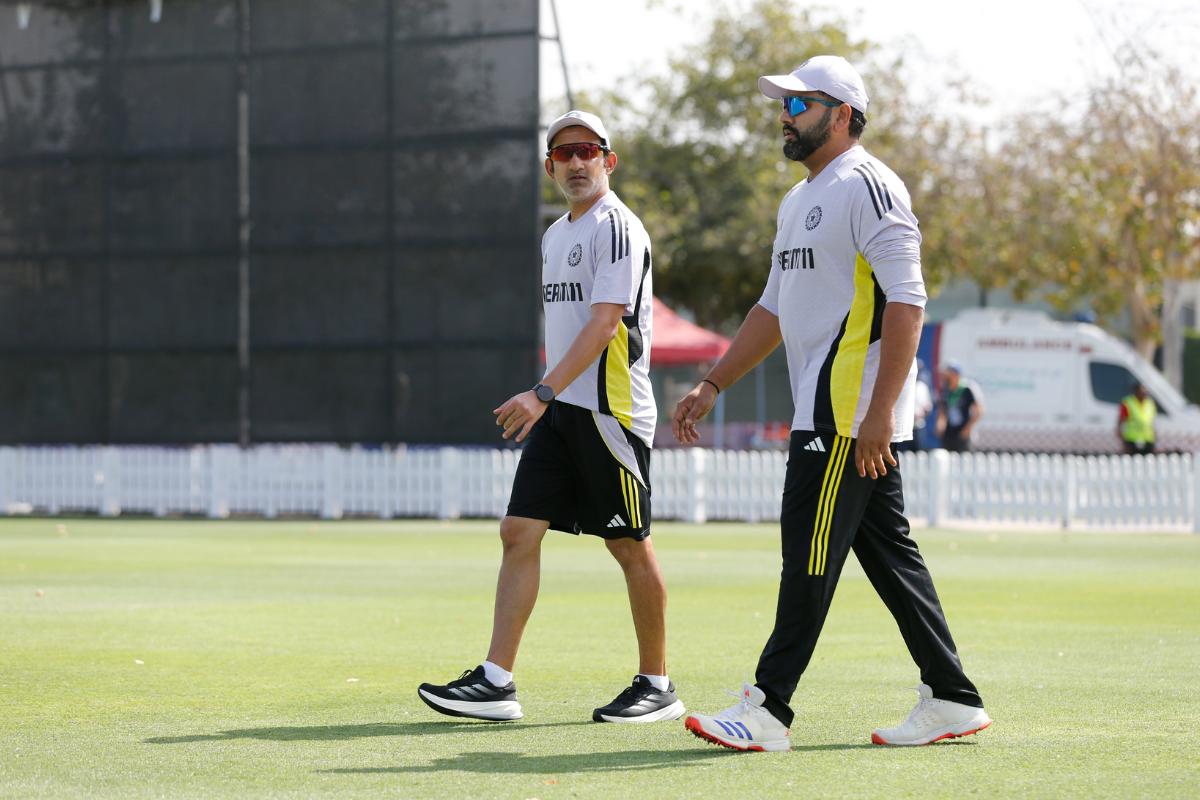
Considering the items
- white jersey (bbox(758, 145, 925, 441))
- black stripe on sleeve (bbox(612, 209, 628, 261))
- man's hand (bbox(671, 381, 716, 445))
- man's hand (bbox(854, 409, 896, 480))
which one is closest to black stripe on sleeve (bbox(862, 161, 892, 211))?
white jersey (bbox(758, 145, 925, 441))

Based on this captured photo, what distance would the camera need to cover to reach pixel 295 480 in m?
22.2

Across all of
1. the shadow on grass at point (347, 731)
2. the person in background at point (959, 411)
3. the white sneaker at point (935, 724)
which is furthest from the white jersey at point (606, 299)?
the person in background at point (959, 411)

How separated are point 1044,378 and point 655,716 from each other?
26048mm

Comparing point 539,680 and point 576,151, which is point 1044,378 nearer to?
point 539,680

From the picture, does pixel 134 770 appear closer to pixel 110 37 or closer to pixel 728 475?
pixel 728 475

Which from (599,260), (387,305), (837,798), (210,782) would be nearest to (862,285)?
(599,260)

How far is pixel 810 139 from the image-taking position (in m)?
5.72

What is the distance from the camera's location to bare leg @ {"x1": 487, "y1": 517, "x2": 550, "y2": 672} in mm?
6383

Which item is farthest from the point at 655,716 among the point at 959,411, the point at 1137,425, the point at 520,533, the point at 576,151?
the point at 1137,425

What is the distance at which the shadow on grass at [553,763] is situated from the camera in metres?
5.28

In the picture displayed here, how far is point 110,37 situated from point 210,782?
18.5 m

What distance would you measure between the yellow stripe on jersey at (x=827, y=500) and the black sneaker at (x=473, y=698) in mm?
1275

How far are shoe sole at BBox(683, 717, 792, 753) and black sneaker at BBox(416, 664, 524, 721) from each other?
2.90 ft

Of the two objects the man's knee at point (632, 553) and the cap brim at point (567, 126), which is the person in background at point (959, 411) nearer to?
the man's knee at point (632, 553)
